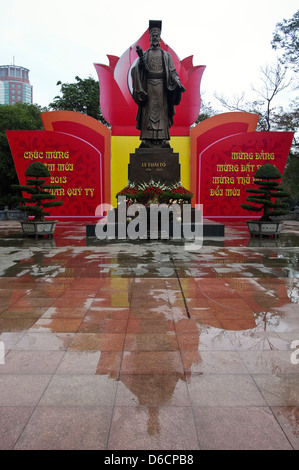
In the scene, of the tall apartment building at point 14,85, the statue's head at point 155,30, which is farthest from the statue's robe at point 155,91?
the tall apartment building at point 14,85

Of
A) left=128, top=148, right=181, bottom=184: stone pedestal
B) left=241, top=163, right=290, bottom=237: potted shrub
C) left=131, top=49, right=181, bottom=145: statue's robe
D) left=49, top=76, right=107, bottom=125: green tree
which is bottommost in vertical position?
left=241, top=163, right=290, bottom=237: potted shrub

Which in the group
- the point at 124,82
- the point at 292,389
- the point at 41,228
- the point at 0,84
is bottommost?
the point at 292,389

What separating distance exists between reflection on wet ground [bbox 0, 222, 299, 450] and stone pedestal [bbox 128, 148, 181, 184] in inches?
219

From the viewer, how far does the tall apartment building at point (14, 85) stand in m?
82.6

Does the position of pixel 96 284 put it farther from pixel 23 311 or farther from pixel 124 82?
pixel 124 82

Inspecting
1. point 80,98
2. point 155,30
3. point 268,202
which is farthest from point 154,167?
point 80,98

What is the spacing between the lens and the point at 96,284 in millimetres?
5316

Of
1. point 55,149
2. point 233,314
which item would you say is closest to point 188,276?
point 233,314

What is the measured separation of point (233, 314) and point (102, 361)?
5.36 feet

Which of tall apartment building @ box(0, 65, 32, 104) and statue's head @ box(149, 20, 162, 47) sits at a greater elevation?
tall apartment building @ box(0, 65, 32, 104)

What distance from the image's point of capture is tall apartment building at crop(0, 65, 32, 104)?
82.6 meters

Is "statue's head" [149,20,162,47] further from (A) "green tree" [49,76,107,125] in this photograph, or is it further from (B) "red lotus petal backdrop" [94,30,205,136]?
(A) "green tree" [49,76,107,125]

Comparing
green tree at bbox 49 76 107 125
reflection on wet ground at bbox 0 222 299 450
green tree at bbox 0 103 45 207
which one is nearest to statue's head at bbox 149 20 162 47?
reflection on wet ground at bbox 0 222 299 450

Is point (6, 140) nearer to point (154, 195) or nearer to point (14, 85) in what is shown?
point (154, 195)
